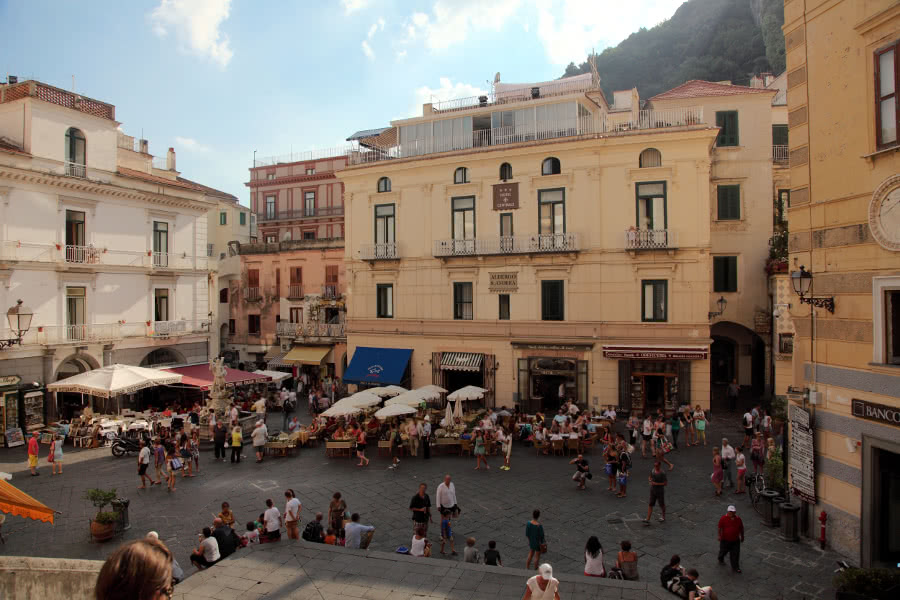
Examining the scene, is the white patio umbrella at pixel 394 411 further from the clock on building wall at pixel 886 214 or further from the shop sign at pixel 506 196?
the clock on building wall at pixel 886 214

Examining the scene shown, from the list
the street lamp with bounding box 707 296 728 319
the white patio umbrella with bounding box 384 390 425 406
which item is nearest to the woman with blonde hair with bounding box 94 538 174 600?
the white patio umbrella with bounding box 384 390 425 406

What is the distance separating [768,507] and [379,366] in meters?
20.0

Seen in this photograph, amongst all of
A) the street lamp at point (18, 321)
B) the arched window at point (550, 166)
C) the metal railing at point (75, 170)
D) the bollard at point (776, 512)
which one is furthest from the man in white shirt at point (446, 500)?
the metal railing at point (75, 170)

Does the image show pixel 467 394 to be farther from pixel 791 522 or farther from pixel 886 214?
pixel 886 214

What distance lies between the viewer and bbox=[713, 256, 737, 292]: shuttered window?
99.0ft

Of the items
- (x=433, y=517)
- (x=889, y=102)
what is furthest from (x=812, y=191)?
(x=433, y=517)

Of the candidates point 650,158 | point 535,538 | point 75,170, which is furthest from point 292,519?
point 75,170

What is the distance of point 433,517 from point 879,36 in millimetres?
14121

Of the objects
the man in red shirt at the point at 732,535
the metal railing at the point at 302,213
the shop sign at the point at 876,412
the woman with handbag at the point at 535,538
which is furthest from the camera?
the metal railing at the point at 302,213

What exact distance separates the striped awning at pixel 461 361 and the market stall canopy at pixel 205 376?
923 centimetres

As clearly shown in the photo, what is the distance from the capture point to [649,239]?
25.1 metres

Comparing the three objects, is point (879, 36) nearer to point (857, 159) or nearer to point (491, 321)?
point (857, 159)

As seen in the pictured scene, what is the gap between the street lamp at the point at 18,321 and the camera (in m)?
22.9

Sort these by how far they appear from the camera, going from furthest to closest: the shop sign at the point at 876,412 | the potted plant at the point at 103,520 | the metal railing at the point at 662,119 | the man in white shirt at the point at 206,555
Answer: the metal railing at the point at 662,119 < the potted plant at the point at 103,520 < the man in white shirt at the point at 206,555 < the shop sign at the point at 876,412
